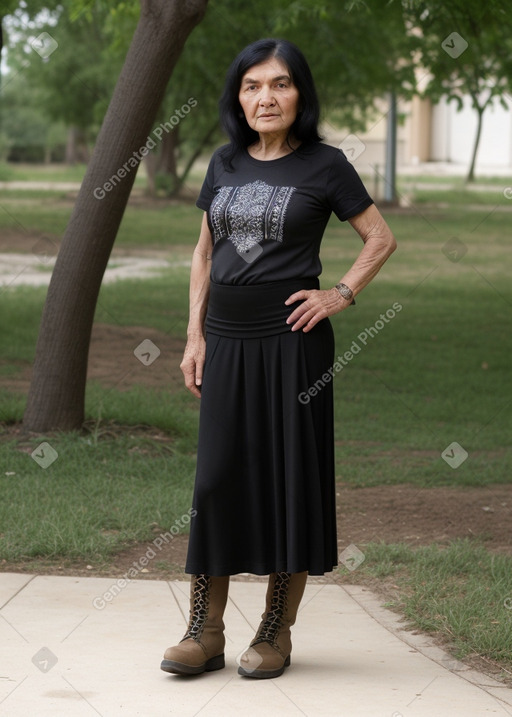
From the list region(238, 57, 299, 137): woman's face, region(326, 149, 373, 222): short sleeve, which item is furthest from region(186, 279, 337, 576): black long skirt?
region(238, 57, 299, 137): woman's face

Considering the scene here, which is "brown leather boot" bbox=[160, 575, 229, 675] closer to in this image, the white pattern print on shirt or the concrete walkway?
the concrete walkway

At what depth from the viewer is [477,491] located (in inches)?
277

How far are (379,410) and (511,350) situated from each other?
10.8 ft

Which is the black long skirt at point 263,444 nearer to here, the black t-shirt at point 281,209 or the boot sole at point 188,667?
the black t-shirt at point 281,209

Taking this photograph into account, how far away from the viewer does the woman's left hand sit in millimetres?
3865

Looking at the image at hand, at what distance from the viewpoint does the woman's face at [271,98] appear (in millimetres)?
3881

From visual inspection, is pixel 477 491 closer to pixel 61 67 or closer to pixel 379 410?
pixel 379 410

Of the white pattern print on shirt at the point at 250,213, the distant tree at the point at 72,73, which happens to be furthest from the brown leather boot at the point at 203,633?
the distant tree at the point at 72,73

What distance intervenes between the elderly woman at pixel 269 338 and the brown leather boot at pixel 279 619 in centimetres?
1

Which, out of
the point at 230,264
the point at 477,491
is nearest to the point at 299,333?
the point at 230,264

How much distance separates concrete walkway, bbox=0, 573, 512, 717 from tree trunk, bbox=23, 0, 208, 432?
2434mm

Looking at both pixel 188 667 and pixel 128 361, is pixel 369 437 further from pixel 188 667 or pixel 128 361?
pixel 188 667

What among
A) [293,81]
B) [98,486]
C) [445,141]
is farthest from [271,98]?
[445,141]

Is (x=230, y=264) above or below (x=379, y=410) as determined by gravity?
above
